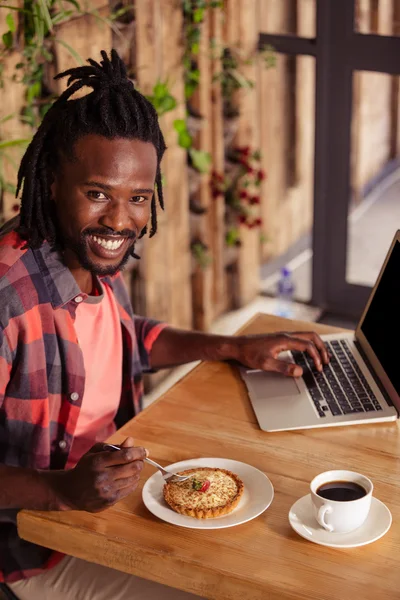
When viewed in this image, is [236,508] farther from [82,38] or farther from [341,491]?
[82,38]

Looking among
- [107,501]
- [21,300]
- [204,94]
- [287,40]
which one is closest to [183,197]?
[204,94]

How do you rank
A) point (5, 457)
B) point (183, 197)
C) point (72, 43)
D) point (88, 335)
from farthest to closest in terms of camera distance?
point (183, 197) < point (72, 43) < point (88, 335) < point (5, 457)

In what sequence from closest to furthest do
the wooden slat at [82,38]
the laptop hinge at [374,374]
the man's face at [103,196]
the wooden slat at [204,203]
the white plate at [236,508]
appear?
the white plate at [236,508], the man's face at [103,196], the laptop hinge at [374,374], the wooden slat at [82,38], the wooden slat at [204,203]

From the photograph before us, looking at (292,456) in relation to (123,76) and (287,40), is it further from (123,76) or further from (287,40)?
(287,40)

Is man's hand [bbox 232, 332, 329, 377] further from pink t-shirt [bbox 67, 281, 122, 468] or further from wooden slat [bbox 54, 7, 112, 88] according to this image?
wooden slat [bbox 54, 7, 112, 88]

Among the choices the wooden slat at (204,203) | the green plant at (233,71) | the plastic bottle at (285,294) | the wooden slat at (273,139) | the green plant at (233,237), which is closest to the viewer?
the wooden slat at (204,203)

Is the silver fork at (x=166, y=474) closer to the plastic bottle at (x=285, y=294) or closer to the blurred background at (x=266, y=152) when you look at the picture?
the blurred background at (x=266, y=152)

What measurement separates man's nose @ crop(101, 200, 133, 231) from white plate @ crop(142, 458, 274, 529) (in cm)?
46

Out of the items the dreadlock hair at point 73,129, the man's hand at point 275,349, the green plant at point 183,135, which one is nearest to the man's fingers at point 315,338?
the man's hand at point 275,349

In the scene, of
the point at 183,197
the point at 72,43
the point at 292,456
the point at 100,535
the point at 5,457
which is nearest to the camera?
the point at 100,535

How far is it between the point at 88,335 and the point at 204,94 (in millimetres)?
1873

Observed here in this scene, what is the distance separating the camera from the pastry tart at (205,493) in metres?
1.53

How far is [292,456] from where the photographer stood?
1714 millimetres

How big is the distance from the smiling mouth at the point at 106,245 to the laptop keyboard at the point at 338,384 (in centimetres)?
48
